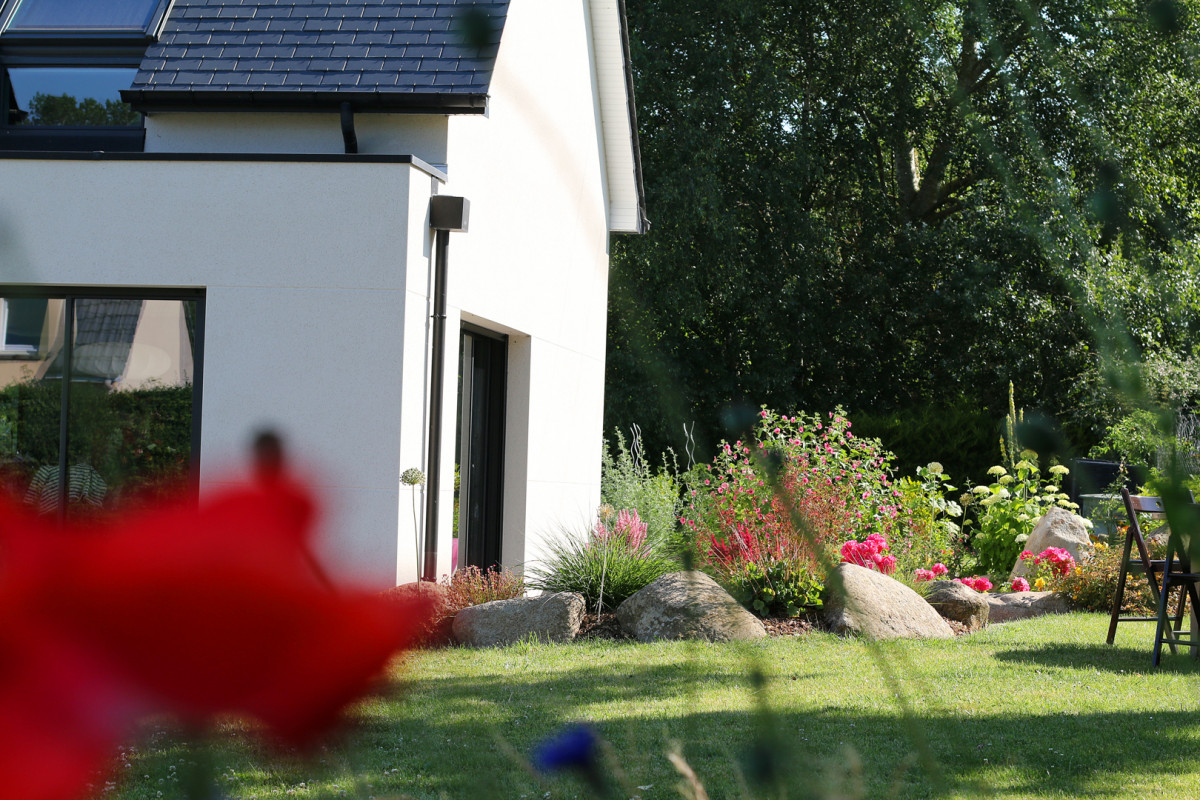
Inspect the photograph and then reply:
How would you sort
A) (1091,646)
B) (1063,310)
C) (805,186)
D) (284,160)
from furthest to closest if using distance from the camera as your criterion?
(805,186) < (1063,310) < (1091,646) < (284,160)

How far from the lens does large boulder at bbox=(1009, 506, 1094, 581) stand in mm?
10008

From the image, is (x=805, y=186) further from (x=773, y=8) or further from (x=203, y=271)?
(x=203, y=271)

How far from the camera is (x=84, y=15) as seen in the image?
7.67 metres

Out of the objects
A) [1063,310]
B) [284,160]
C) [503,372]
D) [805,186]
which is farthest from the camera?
[805,186]

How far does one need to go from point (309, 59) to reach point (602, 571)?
408cm

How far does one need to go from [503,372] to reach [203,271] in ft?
10.1

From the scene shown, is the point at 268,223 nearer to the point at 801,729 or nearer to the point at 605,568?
the point at 605,568

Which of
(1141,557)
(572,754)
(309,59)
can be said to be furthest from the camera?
(309,59)

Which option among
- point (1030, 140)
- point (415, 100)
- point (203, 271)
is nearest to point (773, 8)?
point (415, 100)

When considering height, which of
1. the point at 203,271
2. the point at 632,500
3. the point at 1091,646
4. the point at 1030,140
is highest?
the point at 203,271

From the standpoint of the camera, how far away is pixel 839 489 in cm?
880

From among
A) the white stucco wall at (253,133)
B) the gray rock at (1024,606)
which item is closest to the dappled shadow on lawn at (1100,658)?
the gray rock at (1024,606)

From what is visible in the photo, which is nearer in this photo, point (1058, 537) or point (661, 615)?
point (661, 615)

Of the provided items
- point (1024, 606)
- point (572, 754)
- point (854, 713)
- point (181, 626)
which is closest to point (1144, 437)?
point (572, 754)
